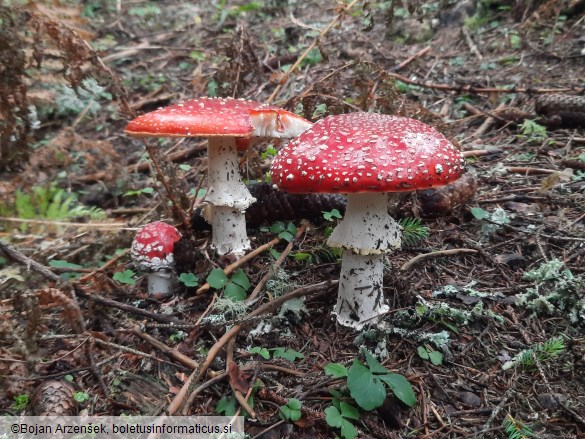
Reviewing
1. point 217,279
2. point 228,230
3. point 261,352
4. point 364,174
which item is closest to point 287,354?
point 261,352

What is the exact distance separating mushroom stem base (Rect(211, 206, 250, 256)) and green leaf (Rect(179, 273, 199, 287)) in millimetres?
381

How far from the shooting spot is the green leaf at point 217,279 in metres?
3.43

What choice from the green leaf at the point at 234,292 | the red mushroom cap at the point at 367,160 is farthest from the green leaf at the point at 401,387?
the green leaf at the point at 234,292

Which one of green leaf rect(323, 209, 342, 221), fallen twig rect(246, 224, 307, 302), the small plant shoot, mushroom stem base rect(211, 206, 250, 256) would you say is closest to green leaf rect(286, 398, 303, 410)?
the small plant shoot

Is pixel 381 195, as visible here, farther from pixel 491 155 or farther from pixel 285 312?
pixel 491 155

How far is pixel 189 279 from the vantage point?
3592mm

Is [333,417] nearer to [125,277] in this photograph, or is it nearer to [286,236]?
[286,236]

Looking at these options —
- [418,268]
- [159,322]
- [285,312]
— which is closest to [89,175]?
[159,322]

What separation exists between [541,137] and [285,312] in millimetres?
3580

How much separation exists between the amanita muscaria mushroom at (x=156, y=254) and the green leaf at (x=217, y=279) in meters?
0.36

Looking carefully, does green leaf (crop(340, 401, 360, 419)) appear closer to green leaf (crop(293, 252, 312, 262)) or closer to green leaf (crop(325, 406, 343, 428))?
green leaf (crop(325, 406, 343, 428))

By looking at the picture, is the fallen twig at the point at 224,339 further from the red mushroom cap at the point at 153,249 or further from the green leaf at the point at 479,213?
the green leaf at the point at 479,213

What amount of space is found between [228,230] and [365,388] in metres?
1.92

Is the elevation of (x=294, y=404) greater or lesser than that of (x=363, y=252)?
lesser
